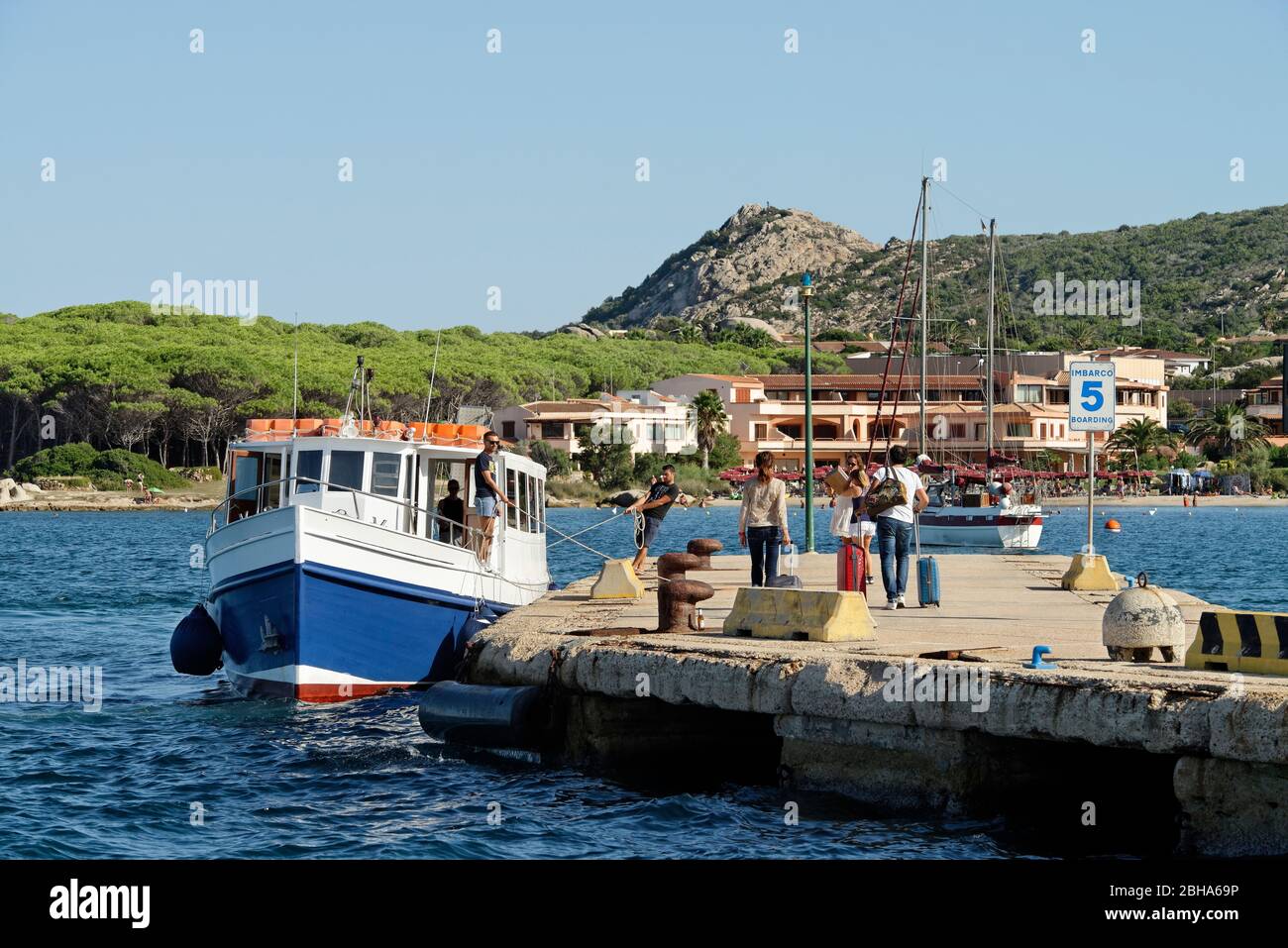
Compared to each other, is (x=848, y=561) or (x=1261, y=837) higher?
(x=848, y=561)

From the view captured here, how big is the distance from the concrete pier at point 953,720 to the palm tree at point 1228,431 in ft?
348

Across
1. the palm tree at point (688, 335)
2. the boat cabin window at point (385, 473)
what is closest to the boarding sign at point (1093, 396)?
the boat cabin window at point (385, 473)

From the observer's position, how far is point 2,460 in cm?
10638

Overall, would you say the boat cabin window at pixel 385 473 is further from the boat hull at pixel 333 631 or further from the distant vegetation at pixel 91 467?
the distant vegetation at pixel 91 467

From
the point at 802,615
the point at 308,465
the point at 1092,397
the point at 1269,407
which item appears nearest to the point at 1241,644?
the point at 802,615

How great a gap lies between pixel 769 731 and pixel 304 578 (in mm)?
5836

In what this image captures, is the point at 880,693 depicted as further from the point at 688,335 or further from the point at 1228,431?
the point at 688,335

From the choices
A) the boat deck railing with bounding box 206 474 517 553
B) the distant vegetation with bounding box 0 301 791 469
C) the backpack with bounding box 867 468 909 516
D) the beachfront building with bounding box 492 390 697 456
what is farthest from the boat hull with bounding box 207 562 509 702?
the beachfront building with bounding box 492 390 697 456

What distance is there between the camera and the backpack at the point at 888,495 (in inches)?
A: 607

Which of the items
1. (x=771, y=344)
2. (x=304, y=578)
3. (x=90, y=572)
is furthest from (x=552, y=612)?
(x=771, y=344)

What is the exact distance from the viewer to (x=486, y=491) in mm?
19172

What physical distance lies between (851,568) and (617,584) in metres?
3.49
